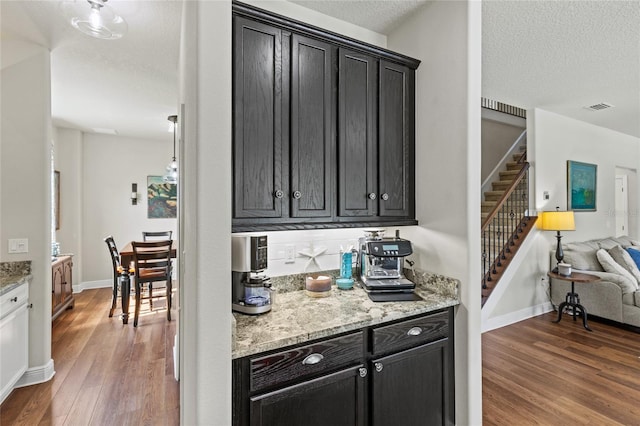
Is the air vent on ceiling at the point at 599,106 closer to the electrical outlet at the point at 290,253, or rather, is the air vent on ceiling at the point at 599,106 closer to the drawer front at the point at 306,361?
the electrical outlet at the point at 290,253

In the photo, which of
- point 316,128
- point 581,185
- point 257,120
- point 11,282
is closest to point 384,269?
point 316,128

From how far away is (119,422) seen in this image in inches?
86.3

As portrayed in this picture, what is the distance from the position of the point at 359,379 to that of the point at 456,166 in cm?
131

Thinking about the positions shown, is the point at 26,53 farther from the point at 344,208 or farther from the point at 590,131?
the point at 590,131

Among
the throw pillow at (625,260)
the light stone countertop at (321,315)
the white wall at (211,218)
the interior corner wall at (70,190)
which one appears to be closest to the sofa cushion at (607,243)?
the throw pillow at (625,260)

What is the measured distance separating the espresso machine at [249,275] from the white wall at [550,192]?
10.3 feet

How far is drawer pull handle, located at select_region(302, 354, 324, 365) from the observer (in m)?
1.40

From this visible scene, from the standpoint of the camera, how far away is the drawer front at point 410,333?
161 cm

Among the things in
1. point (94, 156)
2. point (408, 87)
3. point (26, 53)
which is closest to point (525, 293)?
point (408, 87)

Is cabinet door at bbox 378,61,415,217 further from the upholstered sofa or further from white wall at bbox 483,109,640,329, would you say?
the upholstered sofa

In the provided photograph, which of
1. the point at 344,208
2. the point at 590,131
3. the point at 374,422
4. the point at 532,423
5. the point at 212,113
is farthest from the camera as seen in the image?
the point at 590,131

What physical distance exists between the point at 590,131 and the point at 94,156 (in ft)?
27.4

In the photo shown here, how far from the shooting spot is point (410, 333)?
1717 mm

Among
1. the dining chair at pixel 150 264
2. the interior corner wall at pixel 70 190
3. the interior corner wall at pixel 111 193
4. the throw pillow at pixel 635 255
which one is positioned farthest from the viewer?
the interior corner wall at pixel 111 193
